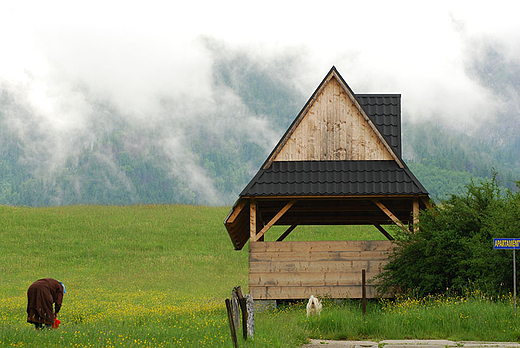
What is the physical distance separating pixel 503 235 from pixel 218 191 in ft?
534

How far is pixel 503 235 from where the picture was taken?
1573 centimetres

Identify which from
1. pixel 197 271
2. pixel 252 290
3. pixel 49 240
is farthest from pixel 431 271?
pixel 49 240

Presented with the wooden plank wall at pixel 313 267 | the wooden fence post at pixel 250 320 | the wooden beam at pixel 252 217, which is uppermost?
the wooden beam at pixel 252 217

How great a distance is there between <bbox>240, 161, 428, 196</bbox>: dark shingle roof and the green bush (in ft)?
3.48

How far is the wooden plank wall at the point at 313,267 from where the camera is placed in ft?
61.2

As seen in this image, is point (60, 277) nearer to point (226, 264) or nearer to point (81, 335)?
point (226, 264)

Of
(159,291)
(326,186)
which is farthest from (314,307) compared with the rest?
(159,291)

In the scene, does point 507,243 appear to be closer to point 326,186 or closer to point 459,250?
point 459,250

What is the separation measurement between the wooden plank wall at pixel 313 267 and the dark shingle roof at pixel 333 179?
1.42 m

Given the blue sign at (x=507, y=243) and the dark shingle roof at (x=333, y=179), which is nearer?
the blue sign at (x=507, y=243)

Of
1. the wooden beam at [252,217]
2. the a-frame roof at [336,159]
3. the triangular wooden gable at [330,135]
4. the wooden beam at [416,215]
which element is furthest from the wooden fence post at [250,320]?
the triangular wooden gable at [330,135]

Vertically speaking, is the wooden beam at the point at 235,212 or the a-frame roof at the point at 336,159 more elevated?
the a-frame roof at the point at 336,159

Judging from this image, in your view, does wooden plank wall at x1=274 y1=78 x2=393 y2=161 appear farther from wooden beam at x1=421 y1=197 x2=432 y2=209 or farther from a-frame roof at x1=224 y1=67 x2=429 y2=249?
wooden beam at x1=421 y1=197 x2=432 y2=209

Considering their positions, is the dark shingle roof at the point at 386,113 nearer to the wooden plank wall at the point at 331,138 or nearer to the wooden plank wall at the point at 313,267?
the wooden plank wall at the point at 331,138
